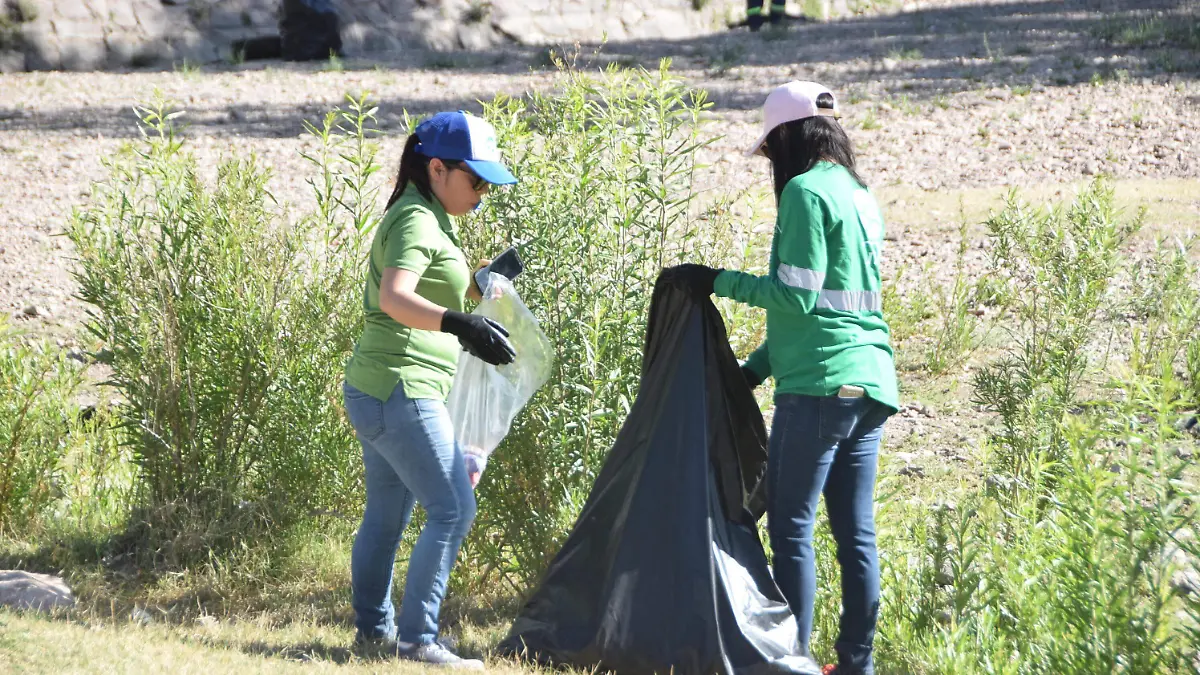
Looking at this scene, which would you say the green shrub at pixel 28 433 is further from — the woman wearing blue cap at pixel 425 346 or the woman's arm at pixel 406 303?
the woman's arm at pixel 406 303

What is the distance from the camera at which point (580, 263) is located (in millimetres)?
4418

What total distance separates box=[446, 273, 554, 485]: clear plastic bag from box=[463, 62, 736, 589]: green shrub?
26 cm

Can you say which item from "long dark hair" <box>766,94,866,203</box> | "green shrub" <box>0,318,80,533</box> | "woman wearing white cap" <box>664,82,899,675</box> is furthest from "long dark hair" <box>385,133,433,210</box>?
"green shrub" <box>0,318,80,533</box>

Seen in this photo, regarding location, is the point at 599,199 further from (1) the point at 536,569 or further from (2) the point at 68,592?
(2) the point at 68,592

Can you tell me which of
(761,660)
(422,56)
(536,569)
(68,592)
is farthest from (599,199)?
(422,56)

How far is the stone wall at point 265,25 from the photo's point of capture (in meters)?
15.6

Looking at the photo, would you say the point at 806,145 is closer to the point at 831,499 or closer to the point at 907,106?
the point at 831,499

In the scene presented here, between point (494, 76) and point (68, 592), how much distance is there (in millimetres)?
11424

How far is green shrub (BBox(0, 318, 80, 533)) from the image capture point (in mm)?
5621

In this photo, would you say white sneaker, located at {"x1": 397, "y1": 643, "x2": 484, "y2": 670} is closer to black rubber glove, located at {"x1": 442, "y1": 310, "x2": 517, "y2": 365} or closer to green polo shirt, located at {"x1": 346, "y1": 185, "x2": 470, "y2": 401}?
green polo shirt, located at {"x1": 346, "y1": 185, "x2": 470, "y2": 401}

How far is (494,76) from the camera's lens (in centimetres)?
1559

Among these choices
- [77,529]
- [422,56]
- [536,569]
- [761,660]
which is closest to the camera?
[761,660]

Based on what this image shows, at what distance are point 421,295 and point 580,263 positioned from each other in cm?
84

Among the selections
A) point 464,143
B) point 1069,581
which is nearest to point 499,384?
point 464,143
